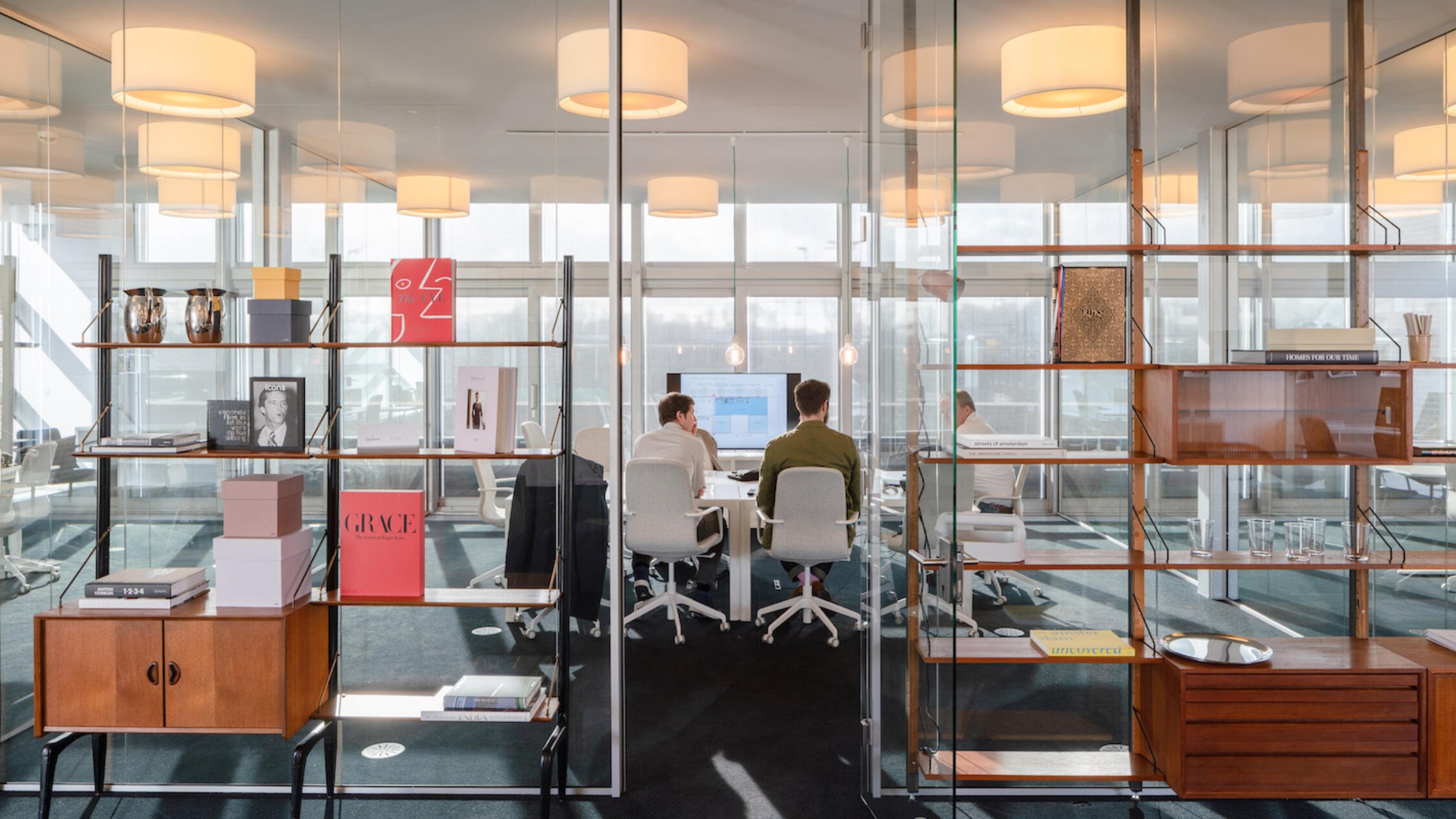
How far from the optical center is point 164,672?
115 inches

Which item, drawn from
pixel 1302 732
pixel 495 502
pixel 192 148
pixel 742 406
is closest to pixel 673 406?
pixel 742 406

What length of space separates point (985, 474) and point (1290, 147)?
5.30ft

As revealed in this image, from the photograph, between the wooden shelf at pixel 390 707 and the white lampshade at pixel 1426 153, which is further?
the white lampshade at pixel 1426 153

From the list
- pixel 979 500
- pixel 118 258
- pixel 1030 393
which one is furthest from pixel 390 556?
pixel 1030 393

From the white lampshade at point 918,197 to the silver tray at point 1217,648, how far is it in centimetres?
169

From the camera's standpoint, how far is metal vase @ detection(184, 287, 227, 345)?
3035 mm

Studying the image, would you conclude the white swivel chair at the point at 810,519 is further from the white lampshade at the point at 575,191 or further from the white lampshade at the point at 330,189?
the white lampshade at the point at 330,189

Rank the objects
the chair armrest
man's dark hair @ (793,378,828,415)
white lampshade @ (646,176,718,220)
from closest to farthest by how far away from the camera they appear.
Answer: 1. the chair armrest
2. man's dark hair @ (793,378,828,415)
3. white lampshade @ (646,176,718,220)

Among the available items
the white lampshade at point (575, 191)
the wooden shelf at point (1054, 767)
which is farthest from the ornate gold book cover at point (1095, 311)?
the white lampshade at point (575, 191)

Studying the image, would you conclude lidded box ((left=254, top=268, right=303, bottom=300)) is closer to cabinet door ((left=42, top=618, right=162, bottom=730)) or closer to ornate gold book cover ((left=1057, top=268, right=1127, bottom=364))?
cabinet door ((left=42, top=618, right=162, bottom=730))

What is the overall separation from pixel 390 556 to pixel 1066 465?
2.31 meters

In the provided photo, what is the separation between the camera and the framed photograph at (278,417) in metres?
3.06

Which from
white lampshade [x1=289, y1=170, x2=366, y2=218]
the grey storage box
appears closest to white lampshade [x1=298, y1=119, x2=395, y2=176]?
white lampshade [x1=289, y1=170, x2=366, y2=218]

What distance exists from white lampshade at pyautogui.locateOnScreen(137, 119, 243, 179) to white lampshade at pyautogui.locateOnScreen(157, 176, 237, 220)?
0.9 inches
